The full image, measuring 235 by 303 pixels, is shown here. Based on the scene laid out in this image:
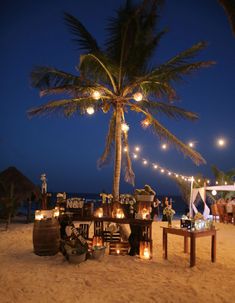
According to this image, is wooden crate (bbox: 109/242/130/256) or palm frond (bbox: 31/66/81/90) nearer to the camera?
wooden crate (bbox: 109/242/130/256)

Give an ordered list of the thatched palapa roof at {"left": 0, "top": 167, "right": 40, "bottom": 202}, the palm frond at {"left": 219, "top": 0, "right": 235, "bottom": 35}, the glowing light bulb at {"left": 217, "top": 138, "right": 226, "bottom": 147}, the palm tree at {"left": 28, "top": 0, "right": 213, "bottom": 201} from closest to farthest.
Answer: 1. the palm frond at {"left": 219, "top": 0, "right": 235, "bottom": 35}
2. the palm tree at {"left": 28, "top": 0, "right": 213, "bottom": 201}
3. the glowing light bulb at {"left": 217, "top": 138, "right": 226, "bottom": 147}
4. the thatched palapa roof at {"left": 0, "top": 167, "right": 40, "bottom": 202}

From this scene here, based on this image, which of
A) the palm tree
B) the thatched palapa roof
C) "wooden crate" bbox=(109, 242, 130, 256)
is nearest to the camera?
"wooden crate" bbox=(109, 242, 130, 256)

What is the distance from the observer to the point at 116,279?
475cm

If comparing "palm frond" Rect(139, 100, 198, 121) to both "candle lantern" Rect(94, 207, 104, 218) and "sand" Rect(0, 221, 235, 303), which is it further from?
"sand" Rect(0, 221, 235, 303)

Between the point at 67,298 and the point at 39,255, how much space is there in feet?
7.96

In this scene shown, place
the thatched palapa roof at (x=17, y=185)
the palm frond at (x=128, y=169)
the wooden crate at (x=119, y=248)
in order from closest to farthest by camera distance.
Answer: the wooden crate at (x=119, y=248) → the palm frond at (x=128, y=169) → the thatched palapa roof at (x=17, y=185)

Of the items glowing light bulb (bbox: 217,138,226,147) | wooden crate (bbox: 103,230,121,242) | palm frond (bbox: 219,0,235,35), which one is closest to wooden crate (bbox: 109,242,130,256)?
wooden crate (bbox: 103,230,121,242)

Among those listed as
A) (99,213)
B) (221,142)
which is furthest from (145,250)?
(221,142)

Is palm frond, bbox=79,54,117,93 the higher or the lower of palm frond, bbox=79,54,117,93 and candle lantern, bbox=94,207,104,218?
the higher

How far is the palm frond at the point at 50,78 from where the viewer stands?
7.91 metres

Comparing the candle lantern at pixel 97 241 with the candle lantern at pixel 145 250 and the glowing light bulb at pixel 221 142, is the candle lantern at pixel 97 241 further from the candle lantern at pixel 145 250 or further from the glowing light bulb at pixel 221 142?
the glowing light bulb at pixel 221 142

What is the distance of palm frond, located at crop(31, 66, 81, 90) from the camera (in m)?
7.91

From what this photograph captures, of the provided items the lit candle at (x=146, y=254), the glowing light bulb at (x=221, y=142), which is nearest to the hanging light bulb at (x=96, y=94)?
the lit candle at (x=146, y=254)

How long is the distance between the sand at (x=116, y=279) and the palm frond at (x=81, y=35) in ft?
15.2
